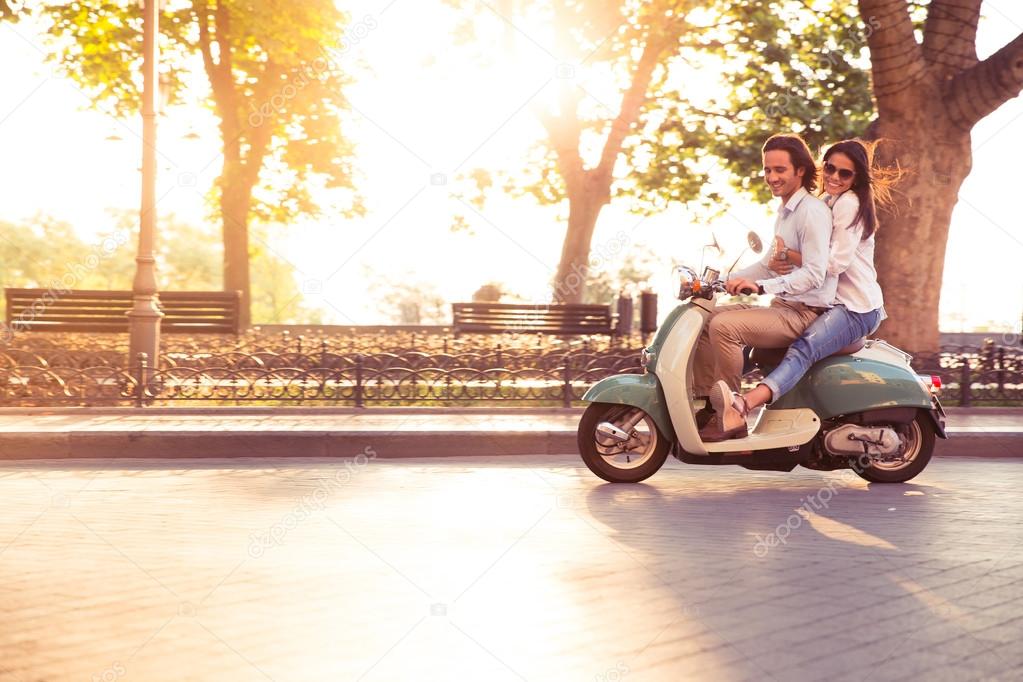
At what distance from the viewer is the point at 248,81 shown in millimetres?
28562

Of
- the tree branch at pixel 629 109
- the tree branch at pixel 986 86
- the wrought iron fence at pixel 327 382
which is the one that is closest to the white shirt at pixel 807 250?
the wrought iron fence at pixel 327 382

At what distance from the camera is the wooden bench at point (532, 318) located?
19.9m

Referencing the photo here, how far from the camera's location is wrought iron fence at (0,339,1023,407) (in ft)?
38.3

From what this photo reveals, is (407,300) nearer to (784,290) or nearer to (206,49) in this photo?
(206,49)

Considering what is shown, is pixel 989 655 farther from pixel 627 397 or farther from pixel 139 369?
pixel 139 369

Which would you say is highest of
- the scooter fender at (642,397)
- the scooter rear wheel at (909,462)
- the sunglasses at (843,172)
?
the sunglasses at (843,172)

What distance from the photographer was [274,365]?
43.6 feet

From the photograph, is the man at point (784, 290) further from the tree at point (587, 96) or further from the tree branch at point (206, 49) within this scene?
the tree branch at point (206, 49)

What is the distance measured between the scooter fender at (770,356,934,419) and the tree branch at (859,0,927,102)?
745cm

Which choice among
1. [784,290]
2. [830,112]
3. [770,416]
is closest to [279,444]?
[770,416]

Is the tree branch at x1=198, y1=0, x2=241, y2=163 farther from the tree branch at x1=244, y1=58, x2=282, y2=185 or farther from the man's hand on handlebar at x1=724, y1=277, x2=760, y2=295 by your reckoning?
the man's hand on handlebar at x1=724, y1=277, x2=760, y2=295

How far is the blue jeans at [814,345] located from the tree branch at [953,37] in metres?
7.79

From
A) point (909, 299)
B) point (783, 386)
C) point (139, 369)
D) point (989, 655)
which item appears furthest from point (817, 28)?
point (989, 655)

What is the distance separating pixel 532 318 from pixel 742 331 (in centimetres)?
1288
